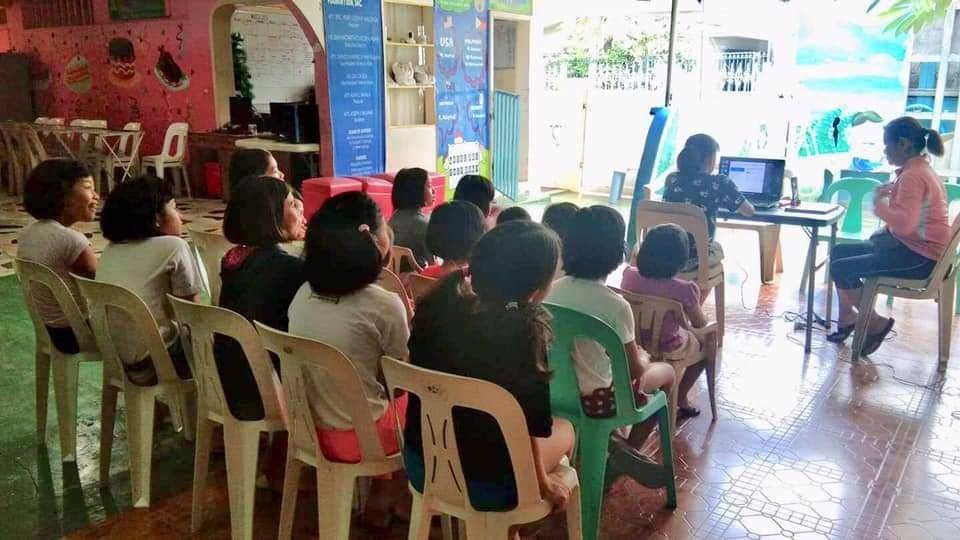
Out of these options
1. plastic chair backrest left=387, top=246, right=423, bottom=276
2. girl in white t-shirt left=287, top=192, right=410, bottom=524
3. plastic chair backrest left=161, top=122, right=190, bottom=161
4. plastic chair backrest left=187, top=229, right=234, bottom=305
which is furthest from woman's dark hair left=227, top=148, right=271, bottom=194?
plastic chair backrest left=161, top=122, right=190, bottom=161

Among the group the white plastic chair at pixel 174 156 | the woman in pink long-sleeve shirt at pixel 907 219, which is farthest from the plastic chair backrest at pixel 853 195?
the white plastic chair at pixel 174 156

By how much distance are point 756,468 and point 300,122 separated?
544 centimetres

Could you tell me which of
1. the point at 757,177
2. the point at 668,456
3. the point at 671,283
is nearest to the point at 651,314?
the point at 671,283

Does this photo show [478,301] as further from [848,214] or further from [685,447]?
[848,214]

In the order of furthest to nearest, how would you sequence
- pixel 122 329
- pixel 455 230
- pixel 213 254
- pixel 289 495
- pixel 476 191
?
pixel 476 191 → pixel 213 254 → pixel 455 230 → pixel 122 329 → pixel 289 495

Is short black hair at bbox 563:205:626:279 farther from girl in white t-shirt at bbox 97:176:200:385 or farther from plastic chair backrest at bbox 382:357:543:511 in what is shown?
girl in white t-shirt at bbox 97:176:200:385

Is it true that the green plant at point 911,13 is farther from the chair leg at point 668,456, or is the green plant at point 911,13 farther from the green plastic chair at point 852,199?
the chair leg at point 668,456

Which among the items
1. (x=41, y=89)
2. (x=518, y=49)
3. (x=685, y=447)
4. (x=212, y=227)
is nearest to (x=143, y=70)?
(x=41, y=89)

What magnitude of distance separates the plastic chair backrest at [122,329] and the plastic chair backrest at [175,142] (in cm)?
689

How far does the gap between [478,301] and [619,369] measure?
673 mm

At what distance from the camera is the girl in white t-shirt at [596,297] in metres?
2.27

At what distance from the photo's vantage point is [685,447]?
304 cm

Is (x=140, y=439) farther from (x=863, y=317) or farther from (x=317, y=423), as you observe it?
(x=863, y=317)

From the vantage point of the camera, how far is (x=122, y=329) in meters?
2.46
